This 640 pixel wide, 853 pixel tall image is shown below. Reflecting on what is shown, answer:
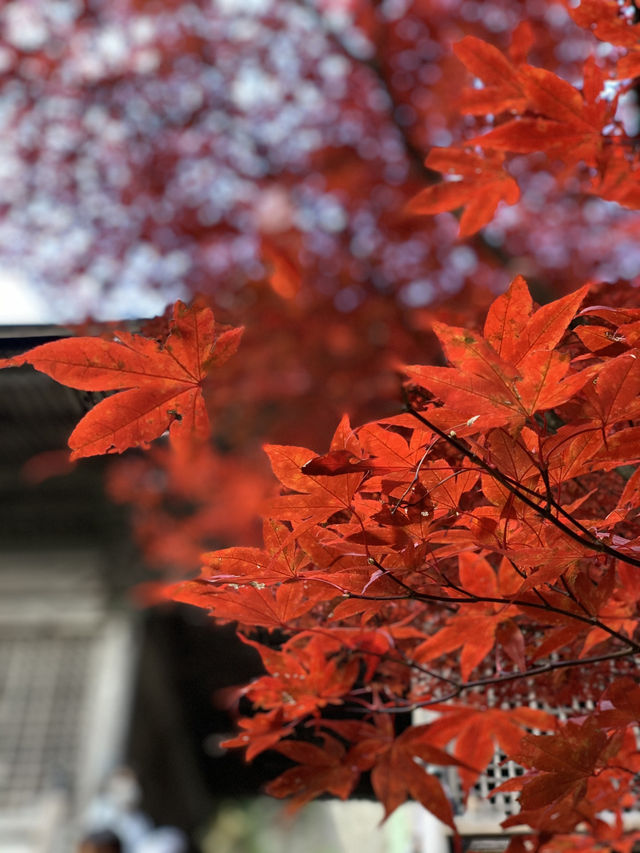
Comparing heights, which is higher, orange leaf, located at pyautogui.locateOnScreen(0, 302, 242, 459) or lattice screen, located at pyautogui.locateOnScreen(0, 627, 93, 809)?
orange leaf, located at pyautogui.locateOnScreen(0, 302, 242, 459)

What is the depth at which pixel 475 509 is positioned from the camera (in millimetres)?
639

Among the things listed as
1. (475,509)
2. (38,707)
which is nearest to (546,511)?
(475,509)

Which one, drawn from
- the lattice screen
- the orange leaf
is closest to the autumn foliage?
the orange leaf

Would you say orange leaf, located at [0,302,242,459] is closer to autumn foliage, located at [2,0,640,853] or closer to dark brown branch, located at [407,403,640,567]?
autumn foliage, located at [2,0,640,853]

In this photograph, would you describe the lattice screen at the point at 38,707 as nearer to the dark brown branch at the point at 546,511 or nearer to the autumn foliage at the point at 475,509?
the autumn foliage at the point at 475,509

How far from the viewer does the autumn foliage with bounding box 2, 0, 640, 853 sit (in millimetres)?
549

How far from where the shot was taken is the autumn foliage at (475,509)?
1.80 ft

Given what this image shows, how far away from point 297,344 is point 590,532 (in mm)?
4308

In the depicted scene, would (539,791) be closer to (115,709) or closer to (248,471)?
(115,709)

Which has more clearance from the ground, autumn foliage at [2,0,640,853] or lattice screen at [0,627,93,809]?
autumn foliage at [2,0,640,853]

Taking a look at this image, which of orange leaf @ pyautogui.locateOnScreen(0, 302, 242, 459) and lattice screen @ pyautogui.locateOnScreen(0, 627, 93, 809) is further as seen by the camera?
lattice screen @ pyautogui.locateOnScreen(0, 627, 93, 809)

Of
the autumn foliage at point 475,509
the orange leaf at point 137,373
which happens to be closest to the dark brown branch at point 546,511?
the autumn foliage at point 475,509

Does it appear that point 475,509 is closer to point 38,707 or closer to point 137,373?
point 137,373

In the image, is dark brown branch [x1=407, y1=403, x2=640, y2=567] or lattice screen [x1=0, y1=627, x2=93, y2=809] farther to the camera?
lattice screen [x1=0, y1=627, x2=93, y2=809]
